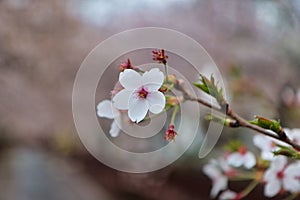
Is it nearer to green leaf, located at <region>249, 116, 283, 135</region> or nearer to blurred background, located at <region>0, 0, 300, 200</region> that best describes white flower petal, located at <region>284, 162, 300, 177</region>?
green leaf, located at <region>249, 116, 283, 135</region>

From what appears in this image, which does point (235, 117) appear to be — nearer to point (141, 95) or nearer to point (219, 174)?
point (141, 95)

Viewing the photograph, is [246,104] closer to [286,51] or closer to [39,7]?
[286,51]

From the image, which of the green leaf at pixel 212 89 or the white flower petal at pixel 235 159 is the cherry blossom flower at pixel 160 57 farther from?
the white flower petal at pixel 235 159

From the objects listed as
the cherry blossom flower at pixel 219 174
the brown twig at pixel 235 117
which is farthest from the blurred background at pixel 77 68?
the brown twig at pixel 235 117

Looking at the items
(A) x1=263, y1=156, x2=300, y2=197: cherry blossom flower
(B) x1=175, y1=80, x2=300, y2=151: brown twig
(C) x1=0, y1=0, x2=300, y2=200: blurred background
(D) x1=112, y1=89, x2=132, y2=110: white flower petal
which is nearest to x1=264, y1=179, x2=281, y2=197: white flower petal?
(A) x1=263, y1=156, x2=300, y2=197: cherry blossom flower

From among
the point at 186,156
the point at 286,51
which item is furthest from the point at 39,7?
the point at 286,51

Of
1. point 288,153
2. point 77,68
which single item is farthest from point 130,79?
point 77,68
